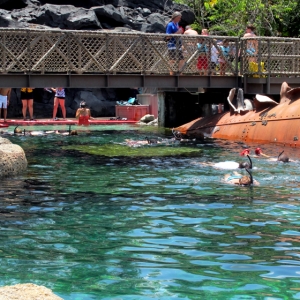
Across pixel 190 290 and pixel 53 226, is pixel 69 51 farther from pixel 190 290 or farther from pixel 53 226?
pixel 190 290

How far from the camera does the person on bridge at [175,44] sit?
72.2 ft

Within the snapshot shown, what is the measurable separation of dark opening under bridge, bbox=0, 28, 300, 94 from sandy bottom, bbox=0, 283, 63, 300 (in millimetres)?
15584

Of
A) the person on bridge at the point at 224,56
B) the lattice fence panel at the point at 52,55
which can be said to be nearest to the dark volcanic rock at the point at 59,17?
the person on bridge at the point at 224,56

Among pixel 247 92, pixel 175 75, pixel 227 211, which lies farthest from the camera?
pixel 247 92

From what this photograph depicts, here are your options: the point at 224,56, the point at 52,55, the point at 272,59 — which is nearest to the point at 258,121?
the point at 272,59

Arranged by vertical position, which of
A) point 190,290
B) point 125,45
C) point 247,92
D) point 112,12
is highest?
point 112,12

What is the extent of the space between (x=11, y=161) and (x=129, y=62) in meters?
9.44

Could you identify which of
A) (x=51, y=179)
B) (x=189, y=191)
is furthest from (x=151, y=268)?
(x=51, y=179)

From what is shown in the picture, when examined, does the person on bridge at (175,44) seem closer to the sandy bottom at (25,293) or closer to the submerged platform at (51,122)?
the submerged platform at (51,122)

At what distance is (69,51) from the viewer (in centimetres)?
2086

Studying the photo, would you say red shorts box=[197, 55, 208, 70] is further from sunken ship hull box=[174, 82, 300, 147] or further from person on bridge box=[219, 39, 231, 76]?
sunken ship hull box=[174, 82, 300, 147]

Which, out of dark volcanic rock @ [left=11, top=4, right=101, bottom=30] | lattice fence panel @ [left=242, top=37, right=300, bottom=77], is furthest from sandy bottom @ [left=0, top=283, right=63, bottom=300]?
dark volcanic rock @ [left=11, top=4, right=101, bottom=30]

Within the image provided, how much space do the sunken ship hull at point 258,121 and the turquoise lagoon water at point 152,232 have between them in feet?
16.6

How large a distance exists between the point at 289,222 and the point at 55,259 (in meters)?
3.42
